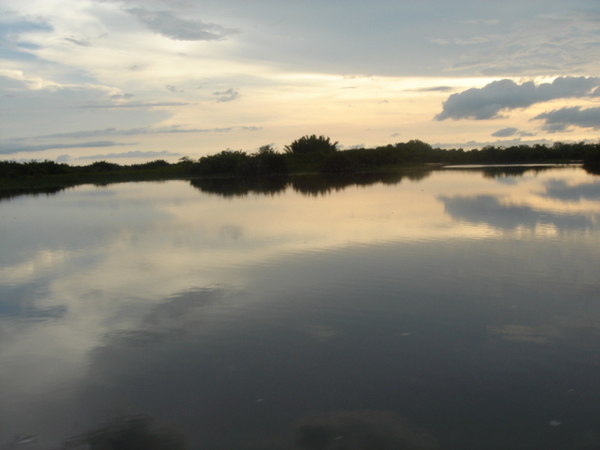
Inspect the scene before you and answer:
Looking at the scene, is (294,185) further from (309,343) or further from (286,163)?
(309,343)

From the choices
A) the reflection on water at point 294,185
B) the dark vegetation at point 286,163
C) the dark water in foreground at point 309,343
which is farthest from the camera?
the dark vegetation at point 286,163

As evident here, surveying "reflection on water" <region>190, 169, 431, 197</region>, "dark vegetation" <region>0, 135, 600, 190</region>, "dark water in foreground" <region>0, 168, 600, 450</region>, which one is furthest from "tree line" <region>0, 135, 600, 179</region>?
"dark water in foreground" <region>0, 168, 600, 450</region>

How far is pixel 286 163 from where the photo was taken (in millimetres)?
54750

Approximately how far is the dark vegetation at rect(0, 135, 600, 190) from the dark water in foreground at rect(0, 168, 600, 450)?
2656 cm

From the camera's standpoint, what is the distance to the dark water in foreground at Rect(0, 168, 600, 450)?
383 centimetres

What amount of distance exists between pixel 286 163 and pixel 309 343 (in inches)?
1974

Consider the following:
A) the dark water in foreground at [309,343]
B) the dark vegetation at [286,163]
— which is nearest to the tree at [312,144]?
the dark vegetation at [286,163]

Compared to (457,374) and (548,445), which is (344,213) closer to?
(457,374)

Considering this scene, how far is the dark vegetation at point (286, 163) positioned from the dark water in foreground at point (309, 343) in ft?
87.1

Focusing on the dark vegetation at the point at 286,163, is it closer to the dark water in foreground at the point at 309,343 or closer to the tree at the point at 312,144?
the tree at the point at 312,144

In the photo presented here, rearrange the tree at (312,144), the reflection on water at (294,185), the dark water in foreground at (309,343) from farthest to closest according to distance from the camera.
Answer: the tree at (312,144) < the reflection on water at (294,185) < the dark water in foreground at (309,343)

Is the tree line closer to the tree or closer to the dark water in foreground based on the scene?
the tree

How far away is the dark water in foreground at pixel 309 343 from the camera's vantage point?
383 cm

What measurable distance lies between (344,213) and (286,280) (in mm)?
8096
